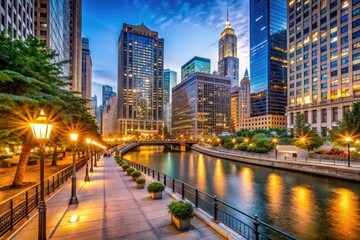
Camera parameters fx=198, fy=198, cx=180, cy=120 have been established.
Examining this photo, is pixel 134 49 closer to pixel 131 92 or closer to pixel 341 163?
pixel 131 92

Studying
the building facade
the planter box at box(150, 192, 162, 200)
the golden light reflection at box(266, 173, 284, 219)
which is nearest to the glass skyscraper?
the building facade

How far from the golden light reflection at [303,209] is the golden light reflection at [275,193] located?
1091mm

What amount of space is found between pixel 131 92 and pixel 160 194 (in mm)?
191281

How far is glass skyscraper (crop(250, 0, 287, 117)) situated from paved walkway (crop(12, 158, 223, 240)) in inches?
5905

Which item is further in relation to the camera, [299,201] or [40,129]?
[299,201]

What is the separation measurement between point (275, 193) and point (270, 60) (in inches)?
5719

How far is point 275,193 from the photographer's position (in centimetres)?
2212

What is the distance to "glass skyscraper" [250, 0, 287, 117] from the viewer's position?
146250 millimetres

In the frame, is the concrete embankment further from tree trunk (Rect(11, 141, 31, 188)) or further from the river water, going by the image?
tree trunk (Rect(11, 141, 31, 188))

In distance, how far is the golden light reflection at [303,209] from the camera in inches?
548

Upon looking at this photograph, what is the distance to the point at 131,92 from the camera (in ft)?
642

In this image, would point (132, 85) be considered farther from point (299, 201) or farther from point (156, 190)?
point (156, 190)

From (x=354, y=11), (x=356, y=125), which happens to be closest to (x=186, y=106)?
(x=354, y=11)

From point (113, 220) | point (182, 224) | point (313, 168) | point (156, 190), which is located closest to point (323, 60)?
point (313, 168)
